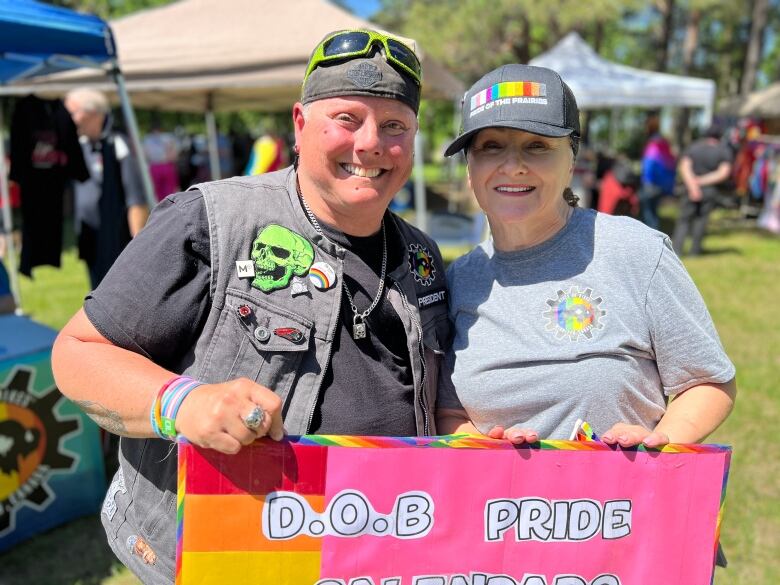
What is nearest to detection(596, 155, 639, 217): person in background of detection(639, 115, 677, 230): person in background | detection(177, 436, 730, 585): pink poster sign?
detection(639, 115, 677, 230): person in background

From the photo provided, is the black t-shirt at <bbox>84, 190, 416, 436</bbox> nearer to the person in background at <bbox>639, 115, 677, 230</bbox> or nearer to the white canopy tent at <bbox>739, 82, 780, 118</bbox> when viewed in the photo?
the person in background at <bbox>639, 115, 677, 230</bbox>

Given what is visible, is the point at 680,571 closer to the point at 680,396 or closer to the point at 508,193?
the point at 680,396

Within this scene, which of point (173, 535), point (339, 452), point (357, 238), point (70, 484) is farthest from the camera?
point (70, 484)

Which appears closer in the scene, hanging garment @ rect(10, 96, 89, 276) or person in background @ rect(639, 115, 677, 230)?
hanging garment @ rect(10, 96, 89, 276)

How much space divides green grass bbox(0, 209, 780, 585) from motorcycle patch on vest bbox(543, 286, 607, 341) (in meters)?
2.32

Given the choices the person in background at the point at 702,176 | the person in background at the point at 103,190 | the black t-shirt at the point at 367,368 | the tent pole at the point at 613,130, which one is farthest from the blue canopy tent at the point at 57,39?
the tent pole at the point at 613,130

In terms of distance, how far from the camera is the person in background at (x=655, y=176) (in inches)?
439

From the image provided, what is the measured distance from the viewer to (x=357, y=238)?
1720mm

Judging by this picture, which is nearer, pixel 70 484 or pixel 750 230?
pixel 70 484

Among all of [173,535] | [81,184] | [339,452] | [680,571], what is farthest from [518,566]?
[81,184]

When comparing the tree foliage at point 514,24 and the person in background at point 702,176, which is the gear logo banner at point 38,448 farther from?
the tree foliage at point 514,24

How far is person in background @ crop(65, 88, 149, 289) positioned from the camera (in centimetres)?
507

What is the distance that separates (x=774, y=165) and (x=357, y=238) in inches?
652

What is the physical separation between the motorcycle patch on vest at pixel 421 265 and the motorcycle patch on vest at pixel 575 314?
1.16 feet
